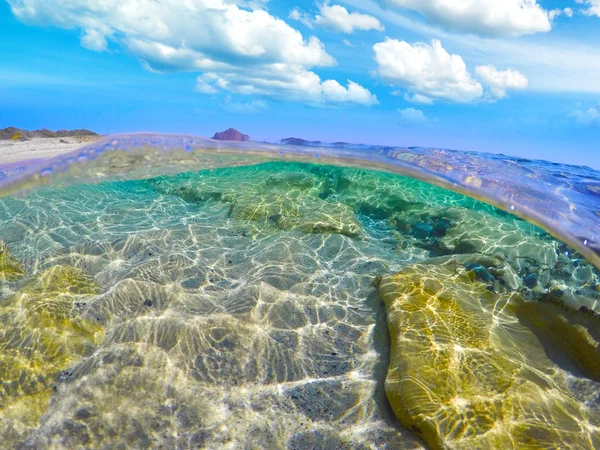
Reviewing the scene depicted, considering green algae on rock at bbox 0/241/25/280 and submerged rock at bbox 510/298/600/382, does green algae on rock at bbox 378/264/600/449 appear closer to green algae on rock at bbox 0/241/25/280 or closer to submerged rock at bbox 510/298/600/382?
submerged rock at bbox 510/298/600/382

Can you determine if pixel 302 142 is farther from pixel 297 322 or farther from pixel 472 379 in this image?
pixel 472 379

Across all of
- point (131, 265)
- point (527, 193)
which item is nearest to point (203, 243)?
point (131, 265)

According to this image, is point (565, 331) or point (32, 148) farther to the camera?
point (32, 148)

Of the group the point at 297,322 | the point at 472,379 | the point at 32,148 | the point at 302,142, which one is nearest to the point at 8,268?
the point at 297,322

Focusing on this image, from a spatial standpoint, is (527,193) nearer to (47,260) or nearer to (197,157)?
(197,157)

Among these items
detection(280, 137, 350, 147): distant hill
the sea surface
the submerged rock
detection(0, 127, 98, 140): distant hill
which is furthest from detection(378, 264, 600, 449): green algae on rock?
detection(0, 127, 98, 140): distant hill

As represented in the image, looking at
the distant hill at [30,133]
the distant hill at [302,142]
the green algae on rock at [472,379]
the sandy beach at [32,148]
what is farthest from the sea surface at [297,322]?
the distant hill at [30,133]

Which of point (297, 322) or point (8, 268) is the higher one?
point (8, 268)
